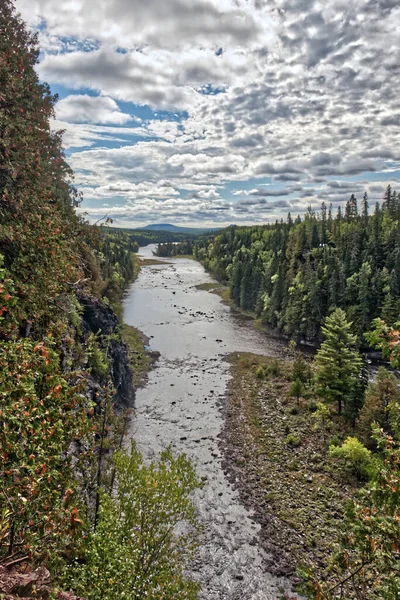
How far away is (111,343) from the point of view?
38.0 metres

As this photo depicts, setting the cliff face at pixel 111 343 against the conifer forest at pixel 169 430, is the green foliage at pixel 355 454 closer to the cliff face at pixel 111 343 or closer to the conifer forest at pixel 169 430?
the conifer forest at pixel 169 430

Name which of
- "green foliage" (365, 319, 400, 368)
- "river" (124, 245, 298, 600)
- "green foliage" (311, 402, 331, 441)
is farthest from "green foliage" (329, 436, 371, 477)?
"green foliage" (365, 319, 400, 368)

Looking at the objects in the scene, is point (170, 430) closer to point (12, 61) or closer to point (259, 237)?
point (12, 61)

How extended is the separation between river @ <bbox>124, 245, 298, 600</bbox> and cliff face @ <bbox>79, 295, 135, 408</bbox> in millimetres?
2012

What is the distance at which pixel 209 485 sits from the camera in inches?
1027

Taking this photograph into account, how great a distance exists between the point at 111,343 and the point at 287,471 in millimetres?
21541

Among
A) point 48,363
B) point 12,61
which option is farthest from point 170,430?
point 12,61

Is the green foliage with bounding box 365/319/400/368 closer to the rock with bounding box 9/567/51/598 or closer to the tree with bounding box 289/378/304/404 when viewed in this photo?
the rock with bounding box 9/567/51/598

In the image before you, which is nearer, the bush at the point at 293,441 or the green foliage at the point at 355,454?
the green foliage at the point at 355,454

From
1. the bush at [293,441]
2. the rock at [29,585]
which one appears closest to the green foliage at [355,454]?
the bush at [293,441]

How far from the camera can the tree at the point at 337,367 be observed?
35.8m

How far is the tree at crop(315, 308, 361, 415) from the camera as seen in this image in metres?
35.8

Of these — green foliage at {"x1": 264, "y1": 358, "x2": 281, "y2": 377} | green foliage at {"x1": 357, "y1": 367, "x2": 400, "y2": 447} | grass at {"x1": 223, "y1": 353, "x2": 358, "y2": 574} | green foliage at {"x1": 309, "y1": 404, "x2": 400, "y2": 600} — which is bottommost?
grass at {"x1": 223, "y1": 353, "x2": 358, "y2": 574}

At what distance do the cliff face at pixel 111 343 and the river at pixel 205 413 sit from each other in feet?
6.60
